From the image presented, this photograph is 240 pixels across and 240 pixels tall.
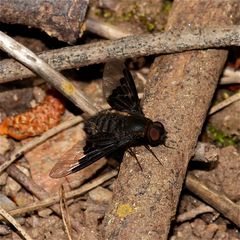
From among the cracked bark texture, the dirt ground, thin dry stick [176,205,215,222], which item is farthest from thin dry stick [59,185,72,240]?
thin dry stick [176,205,215,222]

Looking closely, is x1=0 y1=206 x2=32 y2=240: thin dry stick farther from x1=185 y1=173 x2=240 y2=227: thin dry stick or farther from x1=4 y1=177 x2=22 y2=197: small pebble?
x1=185 y1=173 x2=240 y2=227: thin dry stick

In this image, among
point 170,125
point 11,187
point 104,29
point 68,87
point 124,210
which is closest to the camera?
point 124,210

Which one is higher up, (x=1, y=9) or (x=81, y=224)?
(x=1, y=9)

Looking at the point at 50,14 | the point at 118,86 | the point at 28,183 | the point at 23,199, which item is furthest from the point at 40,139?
the point at 50,14

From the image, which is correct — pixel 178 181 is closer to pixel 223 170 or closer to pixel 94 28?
pixel 223 170

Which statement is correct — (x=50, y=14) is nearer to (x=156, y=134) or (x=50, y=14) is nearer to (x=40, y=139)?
(x=40, y=139)

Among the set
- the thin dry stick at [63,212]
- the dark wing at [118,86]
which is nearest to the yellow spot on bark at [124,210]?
the thin dry stick at [63,212]

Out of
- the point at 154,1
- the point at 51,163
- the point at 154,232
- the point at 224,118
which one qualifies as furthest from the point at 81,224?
the point at 154,1
